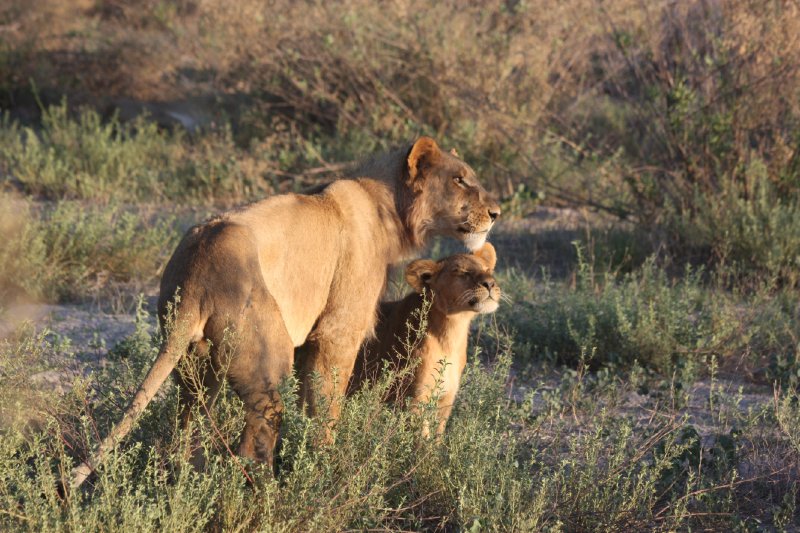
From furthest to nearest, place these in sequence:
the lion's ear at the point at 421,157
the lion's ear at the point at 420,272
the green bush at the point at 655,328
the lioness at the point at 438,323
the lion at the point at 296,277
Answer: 1. the green bush at the point at 655,328
2. the lion's ear at the point at 420,272
3. the lion's ear at the point at 421,157
4. the lioness at the point at 438,323
5. the lion at the point at 296,277

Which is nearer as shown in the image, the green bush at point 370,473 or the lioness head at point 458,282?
the green bush at point 370,473

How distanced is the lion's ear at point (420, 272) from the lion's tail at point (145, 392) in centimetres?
168

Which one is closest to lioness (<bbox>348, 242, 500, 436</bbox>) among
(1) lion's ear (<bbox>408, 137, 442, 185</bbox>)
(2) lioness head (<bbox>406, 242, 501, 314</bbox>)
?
(2) lioness head (<bbox>406, 242, 501, 314</bbox>)

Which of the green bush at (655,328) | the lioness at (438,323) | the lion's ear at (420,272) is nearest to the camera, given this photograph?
the lioness at (438,323)

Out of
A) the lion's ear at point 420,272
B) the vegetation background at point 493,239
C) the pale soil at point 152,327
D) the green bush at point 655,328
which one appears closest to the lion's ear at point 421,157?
the lion's ear at point 420,272

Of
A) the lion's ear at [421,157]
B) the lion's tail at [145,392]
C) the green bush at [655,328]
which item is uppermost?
the lion's ear at [421,157]

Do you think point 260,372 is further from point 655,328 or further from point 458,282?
point 655,328

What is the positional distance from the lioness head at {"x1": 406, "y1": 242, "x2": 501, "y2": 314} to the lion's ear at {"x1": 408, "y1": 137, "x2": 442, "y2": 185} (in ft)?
1.52

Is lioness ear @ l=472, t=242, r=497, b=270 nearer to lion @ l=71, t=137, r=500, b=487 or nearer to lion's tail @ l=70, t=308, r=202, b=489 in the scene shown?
lion @ l=71, t=137, r=500, b=487

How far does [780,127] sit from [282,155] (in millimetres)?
5283

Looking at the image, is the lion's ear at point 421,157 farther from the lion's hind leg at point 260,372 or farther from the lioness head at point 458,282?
the lion's hind leg at point 260,372

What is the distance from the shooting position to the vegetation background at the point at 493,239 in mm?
4320

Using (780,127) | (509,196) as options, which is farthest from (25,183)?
(780,127)

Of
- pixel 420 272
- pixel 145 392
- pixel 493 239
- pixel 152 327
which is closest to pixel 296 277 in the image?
pixel 145 392
